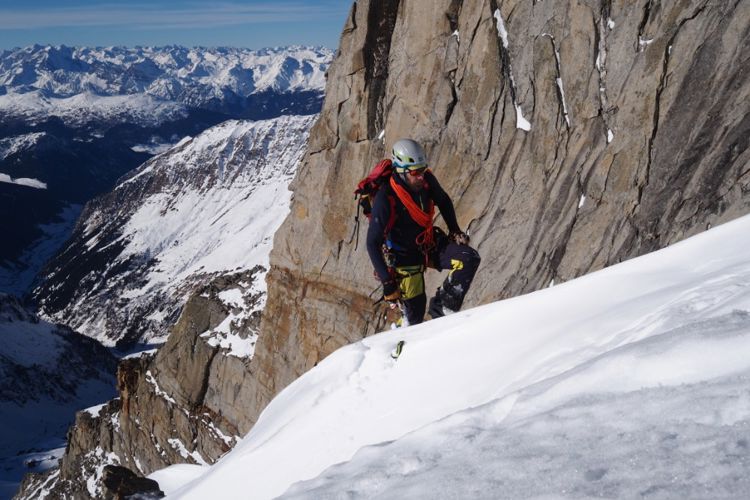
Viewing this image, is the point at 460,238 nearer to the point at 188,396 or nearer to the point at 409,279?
the point at 409,279

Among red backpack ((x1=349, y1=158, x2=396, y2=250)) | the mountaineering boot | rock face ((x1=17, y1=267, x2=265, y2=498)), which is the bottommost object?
rock face ((x1=17, y1=267, x2=265, y2=498))

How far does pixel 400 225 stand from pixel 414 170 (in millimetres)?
1175

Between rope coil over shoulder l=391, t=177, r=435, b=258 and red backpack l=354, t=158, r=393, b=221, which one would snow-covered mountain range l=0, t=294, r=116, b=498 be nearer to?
rope coil over shoulder l=391, t=177, r=435, b=258

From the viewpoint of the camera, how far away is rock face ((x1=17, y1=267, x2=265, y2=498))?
109 feet

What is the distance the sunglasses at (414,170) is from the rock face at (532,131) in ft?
25.0

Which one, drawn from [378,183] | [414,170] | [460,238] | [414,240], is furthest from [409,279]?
[414,170]

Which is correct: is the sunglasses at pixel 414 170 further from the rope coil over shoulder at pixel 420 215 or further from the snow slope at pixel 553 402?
the snow slope at pixel 553 402

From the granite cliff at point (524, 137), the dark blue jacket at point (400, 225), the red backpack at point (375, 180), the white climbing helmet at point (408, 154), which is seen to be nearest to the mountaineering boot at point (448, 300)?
the dark blue jacket at point (400, 225)

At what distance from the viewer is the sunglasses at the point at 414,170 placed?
916 centimetres

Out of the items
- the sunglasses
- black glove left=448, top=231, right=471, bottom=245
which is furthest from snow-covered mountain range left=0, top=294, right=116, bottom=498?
the sunglasses

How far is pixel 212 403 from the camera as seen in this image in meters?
34.6

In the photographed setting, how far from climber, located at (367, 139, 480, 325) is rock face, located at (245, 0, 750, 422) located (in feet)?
22.3

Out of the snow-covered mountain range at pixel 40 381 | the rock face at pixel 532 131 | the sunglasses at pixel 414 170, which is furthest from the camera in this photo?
the snow-covered mountain range at pixel 40 381

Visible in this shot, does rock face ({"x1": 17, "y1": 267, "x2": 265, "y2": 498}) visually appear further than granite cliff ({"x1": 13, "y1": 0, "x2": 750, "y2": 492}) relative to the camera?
Yes
